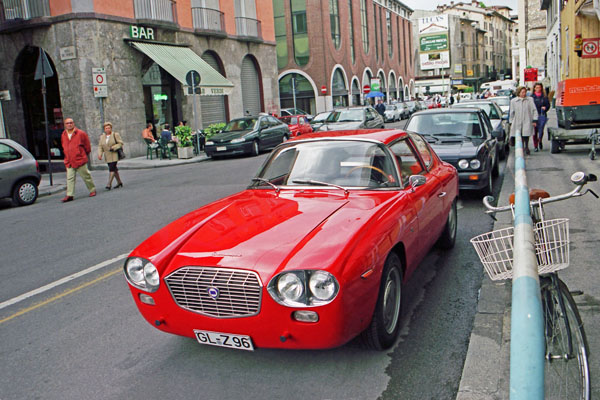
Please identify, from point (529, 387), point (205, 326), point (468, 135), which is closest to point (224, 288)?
point (205, 326)

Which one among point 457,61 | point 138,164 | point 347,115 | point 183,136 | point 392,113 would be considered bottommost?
point 138,164

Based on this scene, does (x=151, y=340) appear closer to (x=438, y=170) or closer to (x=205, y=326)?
(x=205, y=326)

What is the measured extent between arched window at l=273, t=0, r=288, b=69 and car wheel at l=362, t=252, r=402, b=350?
4793 centimetres

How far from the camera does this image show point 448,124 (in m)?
10.5

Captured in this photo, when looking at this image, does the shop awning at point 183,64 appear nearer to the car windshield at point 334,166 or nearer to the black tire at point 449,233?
the black tire at point 449,233

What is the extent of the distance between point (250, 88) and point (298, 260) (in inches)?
1206

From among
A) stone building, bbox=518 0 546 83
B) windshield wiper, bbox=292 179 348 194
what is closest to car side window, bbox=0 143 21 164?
windshield wiper, bbox=292 179 348 194

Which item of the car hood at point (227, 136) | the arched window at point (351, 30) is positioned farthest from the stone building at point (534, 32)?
the car hood at point (227, 136)

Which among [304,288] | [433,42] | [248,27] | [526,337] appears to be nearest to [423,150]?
[304,288]

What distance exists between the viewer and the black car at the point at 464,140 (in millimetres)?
9039

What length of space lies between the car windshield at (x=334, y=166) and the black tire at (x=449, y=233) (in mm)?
1499

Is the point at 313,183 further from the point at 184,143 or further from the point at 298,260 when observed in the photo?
the point at 184,143

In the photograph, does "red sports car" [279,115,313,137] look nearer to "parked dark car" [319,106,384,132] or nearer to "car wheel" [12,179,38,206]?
"parked dark car" [319,106,384,132]

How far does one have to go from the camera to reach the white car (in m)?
44.0
